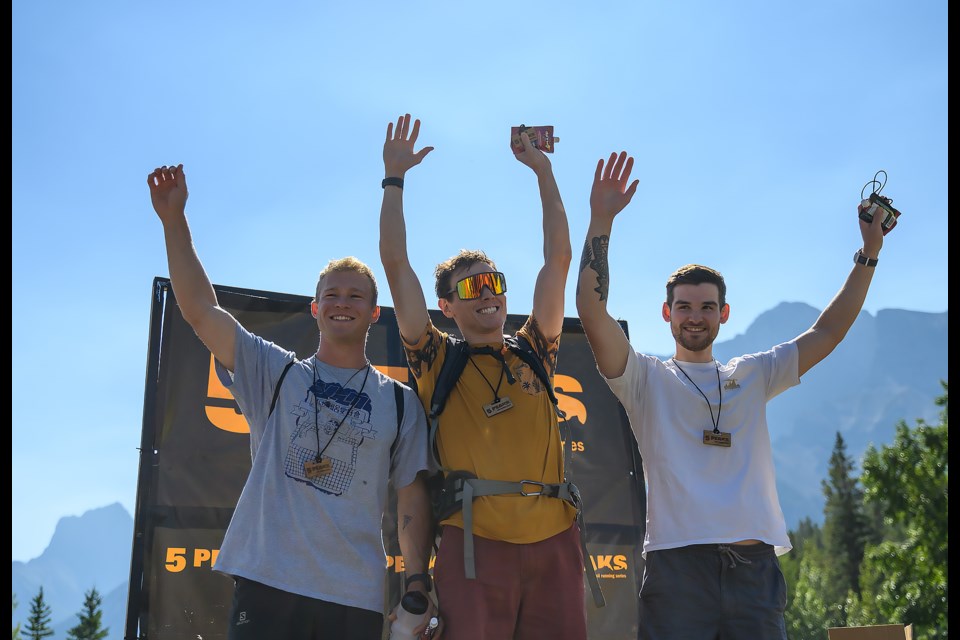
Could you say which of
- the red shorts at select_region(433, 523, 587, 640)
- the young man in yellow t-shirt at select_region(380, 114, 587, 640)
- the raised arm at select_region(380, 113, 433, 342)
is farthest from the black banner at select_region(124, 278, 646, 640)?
the raised arm at select_region(380, 113, 433, 342)

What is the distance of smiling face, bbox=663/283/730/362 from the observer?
445 centimetres

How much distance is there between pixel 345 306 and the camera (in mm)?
4180

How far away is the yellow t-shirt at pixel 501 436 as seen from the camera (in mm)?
3727

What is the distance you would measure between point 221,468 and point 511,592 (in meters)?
2.48

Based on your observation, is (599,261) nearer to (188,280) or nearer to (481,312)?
(481,312)

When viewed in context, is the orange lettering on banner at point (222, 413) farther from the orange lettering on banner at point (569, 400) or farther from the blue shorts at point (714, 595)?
the blue shorts at point (714, 595)

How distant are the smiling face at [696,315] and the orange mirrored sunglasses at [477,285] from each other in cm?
101

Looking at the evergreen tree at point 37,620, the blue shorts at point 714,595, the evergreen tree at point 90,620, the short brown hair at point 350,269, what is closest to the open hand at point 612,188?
the short brown hair at point 350,269

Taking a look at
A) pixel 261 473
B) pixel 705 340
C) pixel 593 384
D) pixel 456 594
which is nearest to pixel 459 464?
pixel 456 594

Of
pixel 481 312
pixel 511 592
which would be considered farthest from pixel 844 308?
pixel 511 592

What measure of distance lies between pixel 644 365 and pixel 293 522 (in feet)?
6.50

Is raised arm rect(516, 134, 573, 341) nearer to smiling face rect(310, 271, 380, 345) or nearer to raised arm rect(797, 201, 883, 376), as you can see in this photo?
smiling face rect(310, 271, 380, 345)

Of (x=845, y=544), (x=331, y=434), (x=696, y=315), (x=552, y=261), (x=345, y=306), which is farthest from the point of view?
(x=845, y=544)

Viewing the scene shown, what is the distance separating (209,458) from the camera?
531 cm
